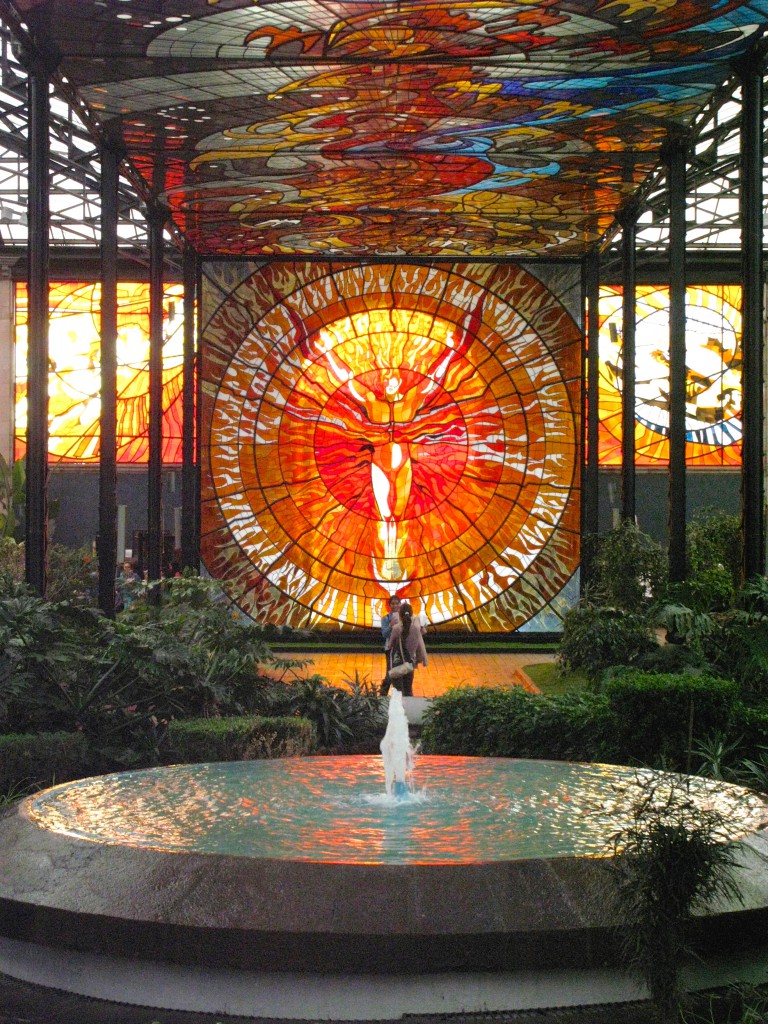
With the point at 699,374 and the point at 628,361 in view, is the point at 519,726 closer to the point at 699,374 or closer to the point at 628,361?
the point at 628,361

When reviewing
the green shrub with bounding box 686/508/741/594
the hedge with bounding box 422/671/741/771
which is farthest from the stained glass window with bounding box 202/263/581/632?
the hedge with bounding box 422/671/741/771

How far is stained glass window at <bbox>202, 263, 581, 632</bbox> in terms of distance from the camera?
2003cm

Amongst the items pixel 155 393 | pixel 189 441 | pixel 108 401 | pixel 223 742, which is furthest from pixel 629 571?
pixel 223 742

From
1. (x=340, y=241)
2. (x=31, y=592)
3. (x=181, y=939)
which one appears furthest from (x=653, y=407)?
(x=181, y=939)

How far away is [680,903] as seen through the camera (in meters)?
4.28

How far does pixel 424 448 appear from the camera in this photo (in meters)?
20.3

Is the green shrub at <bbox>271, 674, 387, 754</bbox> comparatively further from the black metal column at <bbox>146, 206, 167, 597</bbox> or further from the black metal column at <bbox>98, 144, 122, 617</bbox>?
the black metal column at <bbox>146, 206, 167, 597</bbox>

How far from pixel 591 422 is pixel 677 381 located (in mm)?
5750

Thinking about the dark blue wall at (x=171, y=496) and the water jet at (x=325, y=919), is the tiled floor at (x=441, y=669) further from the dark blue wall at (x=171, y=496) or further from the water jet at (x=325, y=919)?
the water jet at (x=325, y=919)

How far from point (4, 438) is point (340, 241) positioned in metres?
8.23

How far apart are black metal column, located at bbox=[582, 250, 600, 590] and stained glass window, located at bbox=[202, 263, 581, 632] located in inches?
7.6

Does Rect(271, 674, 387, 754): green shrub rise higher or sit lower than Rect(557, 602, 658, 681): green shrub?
lower

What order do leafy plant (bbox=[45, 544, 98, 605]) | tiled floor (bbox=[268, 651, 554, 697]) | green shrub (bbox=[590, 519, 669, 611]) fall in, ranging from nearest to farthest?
1. tiled floor (bbox=[268, 651, 554, 697])
2. green shrub (bbox=[590, 519, 669, 611])
3. leafy plant (bbox=[45, 544, 98, 605])

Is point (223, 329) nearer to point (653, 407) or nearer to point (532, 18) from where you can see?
point (653, 407)
